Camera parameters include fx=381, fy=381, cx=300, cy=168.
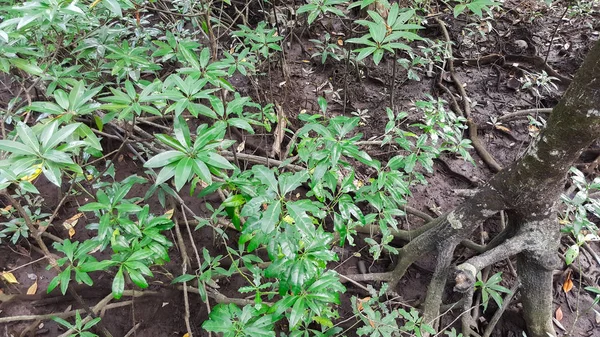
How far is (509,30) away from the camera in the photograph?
4602 mm

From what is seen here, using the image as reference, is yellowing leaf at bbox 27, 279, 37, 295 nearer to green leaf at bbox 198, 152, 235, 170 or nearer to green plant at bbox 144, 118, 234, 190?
green plant at bbox 144, 118, 234, 190

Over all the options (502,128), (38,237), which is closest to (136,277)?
(38,237)

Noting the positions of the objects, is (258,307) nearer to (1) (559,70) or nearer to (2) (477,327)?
(2) (477,327)

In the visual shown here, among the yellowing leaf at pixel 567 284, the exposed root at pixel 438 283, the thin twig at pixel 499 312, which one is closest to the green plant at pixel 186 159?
the exposed root at pixel 438 283

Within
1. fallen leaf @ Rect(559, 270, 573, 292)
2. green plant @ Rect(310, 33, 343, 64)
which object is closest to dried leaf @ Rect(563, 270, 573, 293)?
fallen leaf @ Rect(559, 270, 573, 292)

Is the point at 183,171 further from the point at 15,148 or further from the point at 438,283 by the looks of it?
the point at 438,283

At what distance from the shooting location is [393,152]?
3326mm

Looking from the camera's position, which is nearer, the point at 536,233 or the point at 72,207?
the point at 536,233

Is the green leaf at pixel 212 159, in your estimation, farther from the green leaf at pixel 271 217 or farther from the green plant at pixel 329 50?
the green plant at pixel 329 50

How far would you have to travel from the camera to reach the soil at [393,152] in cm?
248

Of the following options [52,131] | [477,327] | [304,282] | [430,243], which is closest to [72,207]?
[52,131]

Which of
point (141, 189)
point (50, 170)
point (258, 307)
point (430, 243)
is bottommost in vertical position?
point (141, 189)

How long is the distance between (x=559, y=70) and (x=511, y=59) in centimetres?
51

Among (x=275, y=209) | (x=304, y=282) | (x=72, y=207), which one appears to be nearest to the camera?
(x=275, y=209)
